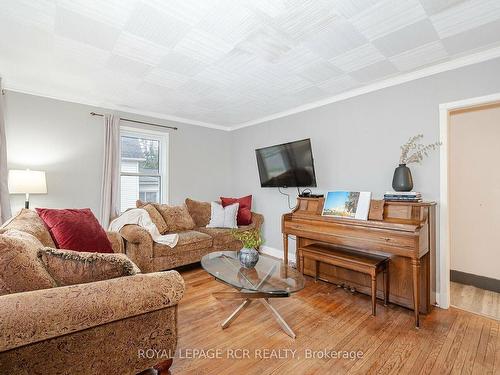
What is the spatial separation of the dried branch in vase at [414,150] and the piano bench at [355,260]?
1.04 m

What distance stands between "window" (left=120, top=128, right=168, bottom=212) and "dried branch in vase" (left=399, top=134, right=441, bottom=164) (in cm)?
343

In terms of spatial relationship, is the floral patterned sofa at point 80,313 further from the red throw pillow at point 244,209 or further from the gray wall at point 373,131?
the red throw pillow at point 244,209

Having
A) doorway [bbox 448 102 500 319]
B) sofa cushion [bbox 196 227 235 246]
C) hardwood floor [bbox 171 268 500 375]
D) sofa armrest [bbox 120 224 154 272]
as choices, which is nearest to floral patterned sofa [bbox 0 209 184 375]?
hardwood floor [bbox 171 268 500 375]

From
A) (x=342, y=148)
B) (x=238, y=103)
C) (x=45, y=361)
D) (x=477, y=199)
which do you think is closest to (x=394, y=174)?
(x=342, y=148)

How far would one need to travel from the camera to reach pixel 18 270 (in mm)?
1068

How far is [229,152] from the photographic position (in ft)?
16.3

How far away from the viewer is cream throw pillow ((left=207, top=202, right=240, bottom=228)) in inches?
151

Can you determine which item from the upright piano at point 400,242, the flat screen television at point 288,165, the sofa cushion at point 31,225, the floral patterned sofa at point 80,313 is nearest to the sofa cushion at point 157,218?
the sofa cushion at point 31,225

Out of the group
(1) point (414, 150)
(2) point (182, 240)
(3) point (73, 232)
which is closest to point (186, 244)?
(2) point (182, 240)

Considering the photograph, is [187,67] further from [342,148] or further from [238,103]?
[342,148]

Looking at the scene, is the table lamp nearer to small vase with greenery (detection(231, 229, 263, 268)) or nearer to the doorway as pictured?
small vase with greenery (detection(231, 229, 263, 268))

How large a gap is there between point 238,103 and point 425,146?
2.34 meters

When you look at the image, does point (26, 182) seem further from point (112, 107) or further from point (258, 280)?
point (258, 280)

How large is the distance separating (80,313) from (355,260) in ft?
7.07
